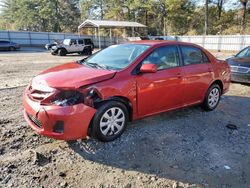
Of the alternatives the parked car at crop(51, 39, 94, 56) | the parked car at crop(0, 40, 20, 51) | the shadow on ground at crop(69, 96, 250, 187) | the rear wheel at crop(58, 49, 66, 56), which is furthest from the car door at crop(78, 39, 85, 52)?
the shadow on ground at crop(69, 96, 250, 187)

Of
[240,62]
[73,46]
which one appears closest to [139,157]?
[240,62]

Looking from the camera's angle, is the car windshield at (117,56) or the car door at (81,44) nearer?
the car windshield at (117,56)

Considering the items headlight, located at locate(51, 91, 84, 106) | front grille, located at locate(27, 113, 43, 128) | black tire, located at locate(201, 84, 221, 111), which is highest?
headlight, located at locate(51, 91, 84, 106)

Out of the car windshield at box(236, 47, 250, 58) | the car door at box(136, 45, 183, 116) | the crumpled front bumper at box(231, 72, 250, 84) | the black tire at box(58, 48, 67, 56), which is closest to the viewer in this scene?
the car door at box(136, 45, 183, 116)

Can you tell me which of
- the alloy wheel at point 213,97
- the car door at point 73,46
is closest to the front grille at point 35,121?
the alloy wheel at point 213,97

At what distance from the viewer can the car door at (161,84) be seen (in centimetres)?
443

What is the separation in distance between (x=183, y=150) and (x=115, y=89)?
140 cm

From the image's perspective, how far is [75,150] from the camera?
392 cm

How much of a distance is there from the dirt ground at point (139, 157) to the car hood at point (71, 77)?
96cm

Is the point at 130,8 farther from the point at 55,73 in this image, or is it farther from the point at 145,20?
the point at 55,73

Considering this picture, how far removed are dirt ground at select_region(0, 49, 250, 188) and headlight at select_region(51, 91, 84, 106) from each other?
762mm

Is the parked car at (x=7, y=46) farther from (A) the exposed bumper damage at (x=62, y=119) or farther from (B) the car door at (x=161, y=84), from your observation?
(A) the exposed bumper damage at (x=62, y=119)

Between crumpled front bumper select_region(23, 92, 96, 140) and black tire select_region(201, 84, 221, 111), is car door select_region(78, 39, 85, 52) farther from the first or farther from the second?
crumpled front bumper select_region(23, 92, 96, 140)

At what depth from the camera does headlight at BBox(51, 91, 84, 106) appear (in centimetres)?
363
